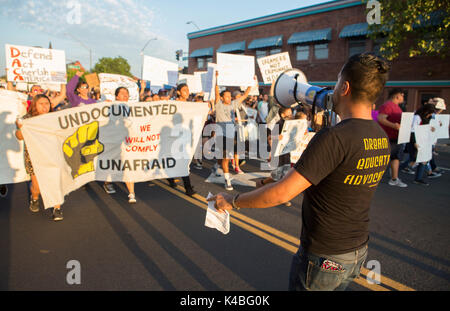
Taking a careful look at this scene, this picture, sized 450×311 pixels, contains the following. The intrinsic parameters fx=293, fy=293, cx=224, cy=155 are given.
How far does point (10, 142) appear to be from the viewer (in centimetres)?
471

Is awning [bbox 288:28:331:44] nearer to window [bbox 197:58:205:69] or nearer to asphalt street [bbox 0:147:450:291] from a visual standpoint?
window [bbox 197:58:205:69]

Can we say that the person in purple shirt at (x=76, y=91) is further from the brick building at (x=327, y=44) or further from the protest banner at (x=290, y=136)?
the brick building at (x=327, y=44)

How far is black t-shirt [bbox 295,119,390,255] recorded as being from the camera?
52.4 inches

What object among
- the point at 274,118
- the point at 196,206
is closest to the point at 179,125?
the point at 196,206

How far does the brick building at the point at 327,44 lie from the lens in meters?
18.9

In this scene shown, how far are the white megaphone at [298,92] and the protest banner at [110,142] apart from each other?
2793 mm

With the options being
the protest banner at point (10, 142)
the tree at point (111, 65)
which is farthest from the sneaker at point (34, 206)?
the tree at point (111, 65)

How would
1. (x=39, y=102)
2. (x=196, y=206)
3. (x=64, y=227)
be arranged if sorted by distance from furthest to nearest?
(x=196, y=206) → (x=39, y=102) → (x=64, y=227)

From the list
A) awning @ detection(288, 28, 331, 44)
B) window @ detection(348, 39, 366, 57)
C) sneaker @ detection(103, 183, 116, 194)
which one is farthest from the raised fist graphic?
awning @ detection(288, 28, 331, 44)

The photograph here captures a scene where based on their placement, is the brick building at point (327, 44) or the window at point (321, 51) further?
the window at point (321, 51)

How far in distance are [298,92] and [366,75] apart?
3.83ft

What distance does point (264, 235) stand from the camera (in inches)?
152

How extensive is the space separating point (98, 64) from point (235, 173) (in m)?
75.0
